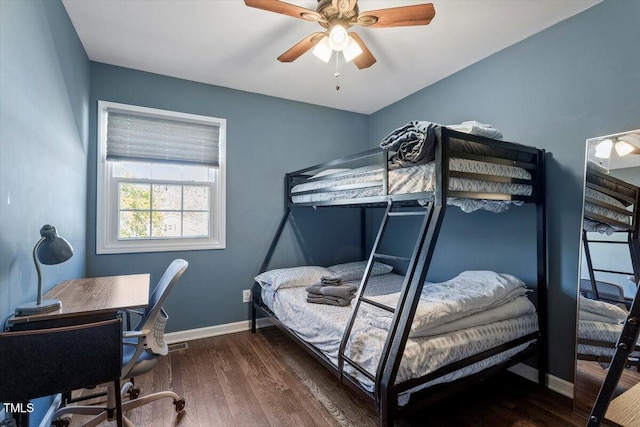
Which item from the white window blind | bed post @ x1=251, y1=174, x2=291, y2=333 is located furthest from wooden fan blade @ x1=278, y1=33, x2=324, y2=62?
bed post @ x1=251, y1=174, x2=291, y2=333

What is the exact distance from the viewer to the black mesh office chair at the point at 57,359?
3.59 feet

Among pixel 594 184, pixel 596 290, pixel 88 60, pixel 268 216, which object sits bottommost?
pixel 596 290

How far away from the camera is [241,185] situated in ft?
10.5

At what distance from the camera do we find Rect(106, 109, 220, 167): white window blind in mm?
2711

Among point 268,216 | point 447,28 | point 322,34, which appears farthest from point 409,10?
point 268,216

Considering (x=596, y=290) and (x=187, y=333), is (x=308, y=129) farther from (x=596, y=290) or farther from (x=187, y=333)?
(x=596, y=290)

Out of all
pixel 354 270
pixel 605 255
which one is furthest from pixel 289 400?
pixel 605 255

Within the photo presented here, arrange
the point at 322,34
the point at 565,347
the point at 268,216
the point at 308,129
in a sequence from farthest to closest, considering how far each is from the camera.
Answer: the point at 308,129 → the point at 268,216 → the point at 565,347 → the point at 322,34

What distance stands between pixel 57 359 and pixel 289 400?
4.36ft

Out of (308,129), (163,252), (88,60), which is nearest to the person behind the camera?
(88,60)

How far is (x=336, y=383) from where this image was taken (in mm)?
2168

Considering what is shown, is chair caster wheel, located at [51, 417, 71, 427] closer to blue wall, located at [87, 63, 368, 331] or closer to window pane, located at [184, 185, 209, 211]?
blue wall, located at [87, 63, 368, 331]

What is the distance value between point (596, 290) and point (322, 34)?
2301 mm

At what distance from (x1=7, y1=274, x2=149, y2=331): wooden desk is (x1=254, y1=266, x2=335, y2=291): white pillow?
3.57 feet
